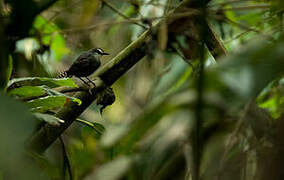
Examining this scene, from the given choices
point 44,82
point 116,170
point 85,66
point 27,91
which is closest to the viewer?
point 116,170

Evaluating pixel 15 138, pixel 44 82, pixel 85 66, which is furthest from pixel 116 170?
pixel 85 66

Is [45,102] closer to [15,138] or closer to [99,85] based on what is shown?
[99,85]

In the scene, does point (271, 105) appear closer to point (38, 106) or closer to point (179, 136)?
point (38, 106)

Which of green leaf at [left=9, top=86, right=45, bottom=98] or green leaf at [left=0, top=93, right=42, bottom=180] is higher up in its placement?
green leaf at [left=0, top=93, right=42, bottom=180]

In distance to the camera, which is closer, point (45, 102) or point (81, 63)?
point (45, 102)

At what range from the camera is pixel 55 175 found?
1.00m

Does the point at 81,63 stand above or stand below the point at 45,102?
below

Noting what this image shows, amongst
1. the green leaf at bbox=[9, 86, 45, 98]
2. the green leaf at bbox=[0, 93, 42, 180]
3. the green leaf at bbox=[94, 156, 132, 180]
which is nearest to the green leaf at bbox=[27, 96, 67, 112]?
the green leaf at bbox=[9, 86, 45, 98]

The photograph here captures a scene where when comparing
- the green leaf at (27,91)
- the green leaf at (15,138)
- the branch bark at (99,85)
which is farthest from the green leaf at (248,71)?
the branch bark at (99,85)

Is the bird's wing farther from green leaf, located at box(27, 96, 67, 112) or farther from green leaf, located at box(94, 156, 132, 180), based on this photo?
green leaf, located at box(94, 156, 132, 180)

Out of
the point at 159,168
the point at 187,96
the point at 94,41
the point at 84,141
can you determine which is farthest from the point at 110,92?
the point at 94,41

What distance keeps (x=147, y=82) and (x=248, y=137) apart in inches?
58.7

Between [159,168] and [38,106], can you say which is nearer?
[159,168]

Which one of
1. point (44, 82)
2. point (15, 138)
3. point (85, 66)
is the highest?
point (15, 138)
